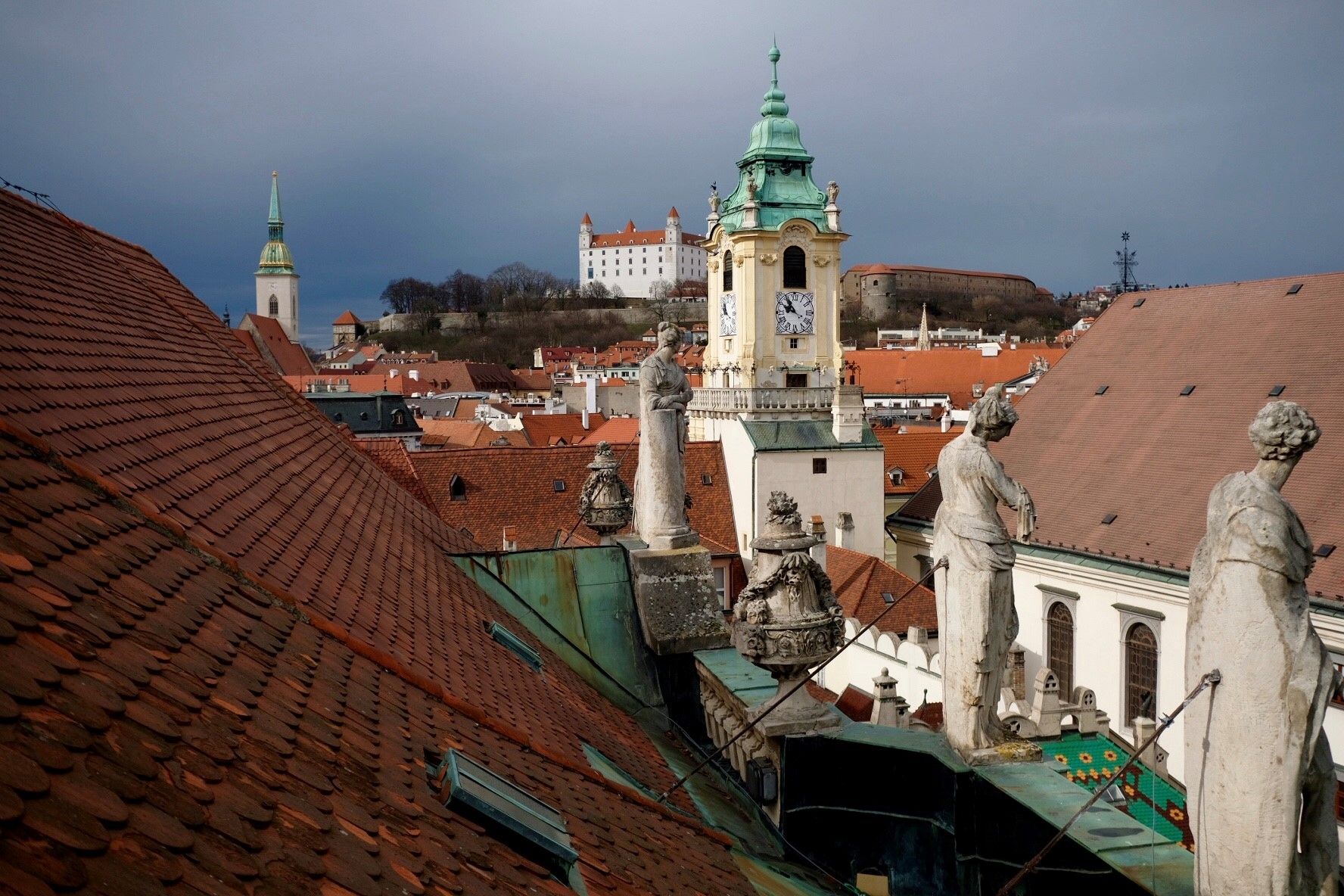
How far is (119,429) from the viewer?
195 inches

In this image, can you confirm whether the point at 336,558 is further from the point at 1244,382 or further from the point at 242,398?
the point at 1244,382

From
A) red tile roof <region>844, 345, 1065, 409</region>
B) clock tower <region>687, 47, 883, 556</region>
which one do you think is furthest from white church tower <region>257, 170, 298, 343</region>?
clock tower <region>687, 47, 883, 556</region>

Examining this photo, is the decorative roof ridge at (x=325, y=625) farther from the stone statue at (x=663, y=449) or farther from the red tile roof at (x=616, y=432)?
the red tile roof at (x=616, y=432)

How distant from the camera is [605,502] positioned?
9.98 metres

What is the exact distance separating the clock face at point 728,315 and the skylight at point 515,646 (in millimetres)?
38008

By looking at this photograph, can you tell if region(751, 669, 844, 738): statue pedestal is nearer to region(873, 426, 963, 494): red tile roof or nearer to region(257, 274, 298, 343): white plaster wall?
region(873, 426, 963, 494): red tile roof

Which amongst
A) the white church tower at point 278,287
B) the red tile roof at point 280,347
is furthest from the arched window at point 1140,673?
the white church tower at point 278,287

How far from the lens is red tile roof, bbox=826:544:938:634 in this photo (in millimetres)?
27969

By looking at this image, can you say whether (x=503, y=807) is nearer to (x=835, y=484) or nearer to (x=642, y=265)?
(x=835, y=484)

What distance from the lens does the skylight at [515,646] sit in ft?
24.0

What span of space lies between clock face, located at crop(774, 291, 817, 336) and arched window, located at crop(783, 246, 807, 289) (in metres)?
0.55

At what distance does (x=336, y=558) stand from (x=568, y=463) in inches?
1194

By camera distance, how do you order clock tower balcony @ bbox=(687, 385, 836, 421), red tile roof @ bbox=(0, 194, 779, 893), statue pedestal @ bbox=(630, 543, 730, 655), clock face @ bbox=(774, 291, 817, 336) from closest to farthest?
red tile roof @ bbox=(0, 194, 779, 893) < statue pedestal @ bbox=(630, 543, 730, 655) < clock tower balcony @ bbox=(687, 385, 836, 421) < clock face @ bbox=(774, 291, 817, 336)

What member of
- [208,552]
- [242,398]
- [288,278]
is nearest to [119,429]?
[208,552]
